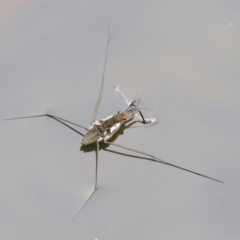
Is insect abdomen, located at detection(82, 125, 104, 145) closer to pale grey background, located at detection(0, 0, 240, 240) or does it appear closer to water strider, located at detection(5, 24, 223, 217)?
water strider, located at detection(5, 24, 223, 217)

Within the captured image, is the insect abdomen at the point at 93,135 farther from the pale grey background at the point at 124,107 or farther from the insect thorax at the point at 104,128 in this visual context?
the pale grey background at the point at 124,107

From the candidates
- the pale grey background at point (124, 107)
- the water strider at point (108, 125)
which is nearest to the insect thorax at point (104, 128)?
the water strider at point (108, 125)

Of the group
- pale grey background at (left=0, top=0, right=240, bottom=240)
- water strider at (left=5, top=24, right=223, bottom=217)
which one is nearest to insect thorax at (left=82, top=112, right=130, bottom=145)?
water strider at (left=5, top=24, right=223, bottom=217)

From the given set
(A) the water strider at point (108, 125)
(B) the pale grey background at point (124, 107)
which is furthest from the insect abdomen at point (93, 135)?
(B) the pale grey background at point (124, 107)

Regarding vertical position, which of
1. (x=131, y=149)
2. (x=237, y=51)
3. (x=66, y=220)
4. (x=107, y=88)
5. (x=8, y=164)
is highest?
(x=237, y=51)

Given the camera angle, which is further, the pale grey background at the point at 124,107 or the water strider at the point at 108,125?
the water strider at the point at 108,125

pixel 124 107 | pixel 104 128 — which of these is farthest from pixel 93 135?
pixel 124 107

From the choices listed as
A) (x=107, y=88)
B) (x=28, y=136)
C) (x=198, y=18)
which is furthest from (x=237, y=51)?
(x=28, y=136)

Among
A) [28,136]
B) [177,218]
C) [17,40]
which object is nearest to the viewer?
[177,218]

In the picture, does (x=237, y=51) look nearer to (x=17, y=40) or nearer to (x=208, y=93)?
(x=208, y=93)
